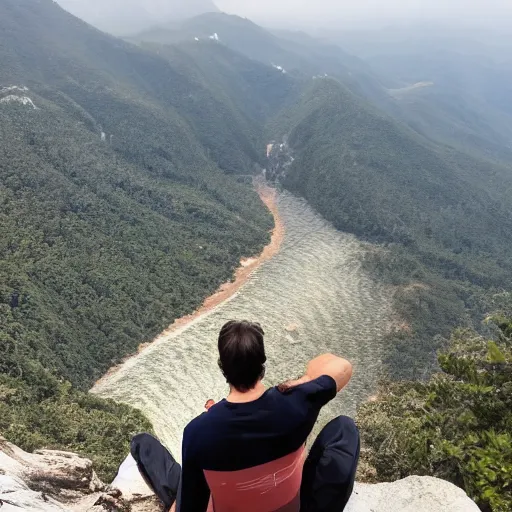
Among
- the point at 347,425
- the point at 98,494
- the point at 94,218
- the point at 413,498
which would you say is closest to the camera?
the point at 347,425

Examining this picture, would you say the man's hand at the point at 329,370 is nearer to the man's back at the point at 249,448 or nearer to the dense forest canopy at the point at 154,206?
the man's back at the point at 249,448

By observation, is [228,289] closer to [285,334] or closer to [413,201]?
[285,334]

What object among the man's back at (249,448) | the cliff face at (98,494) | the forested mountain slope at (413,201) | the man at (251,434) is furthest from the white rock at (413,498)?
the forested mountain slope at (413,201)

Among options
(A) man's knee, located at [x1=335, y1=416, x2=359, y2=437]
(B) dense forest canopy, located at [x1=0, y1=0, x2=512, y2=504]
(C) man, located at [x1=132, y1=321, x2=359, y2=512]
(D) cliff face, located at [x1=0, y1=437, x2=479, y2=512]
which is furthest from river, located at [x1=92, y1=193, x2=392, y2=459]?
(C) man, located at [x1=132, y1=321, x2=359, y2=512]

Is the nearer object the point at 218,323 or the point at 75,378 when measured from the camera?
the point at 75,378

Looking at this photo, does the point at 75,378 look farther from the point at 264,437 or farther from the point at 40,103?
the point at 40,103

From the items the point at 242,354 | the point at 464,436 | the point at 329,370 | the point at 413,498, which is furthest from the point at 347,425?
the point at 464,436

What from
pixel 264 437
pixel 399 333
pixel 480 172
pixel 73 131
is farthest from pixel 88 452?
pixel 480 172
